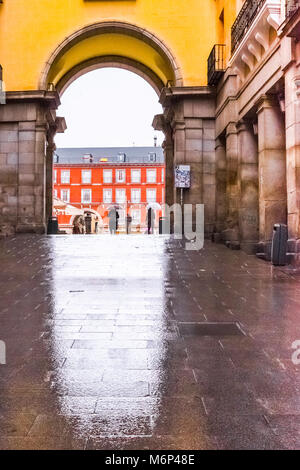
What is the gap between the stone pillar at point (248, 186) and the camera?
14.5 meters

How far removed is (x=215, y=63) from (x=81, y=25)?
234 inches

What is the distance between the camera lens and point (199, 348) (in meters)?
4.29

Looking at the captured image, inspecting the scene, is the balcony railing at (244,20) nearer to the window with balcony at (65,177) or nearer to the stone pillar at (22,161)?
the stone pillar at (22,161)

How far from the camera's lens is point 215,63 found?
1772 cm

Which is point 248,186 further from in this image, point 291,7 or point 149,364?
point 149,364

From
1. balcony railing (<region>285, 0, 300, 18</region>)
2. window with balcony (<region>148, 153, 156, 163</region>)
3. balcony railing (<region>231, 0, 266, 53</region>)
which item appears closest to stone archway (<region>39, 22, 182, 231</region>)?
balcony railing (<region>231, 0, 266, 53</region>)

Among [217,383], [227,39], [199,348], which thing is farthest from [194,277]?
[227,39]

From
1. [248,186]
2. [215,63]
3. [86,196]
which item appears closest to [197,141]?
[215,63]

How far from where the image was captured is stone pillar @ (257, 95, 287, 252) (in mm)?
12312

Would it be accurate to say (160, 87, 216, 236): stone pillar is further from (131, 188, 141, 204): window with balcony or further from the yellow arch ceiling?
(131, 188, 141, 204): window with balcony

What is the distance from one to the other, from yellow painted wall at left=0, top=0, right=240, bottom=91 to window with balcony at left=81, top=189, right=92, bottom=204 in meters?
46.0

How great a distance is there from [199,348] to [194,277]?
4.70 metres

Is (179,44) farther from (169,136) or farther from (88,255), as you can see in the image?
(88,255)
